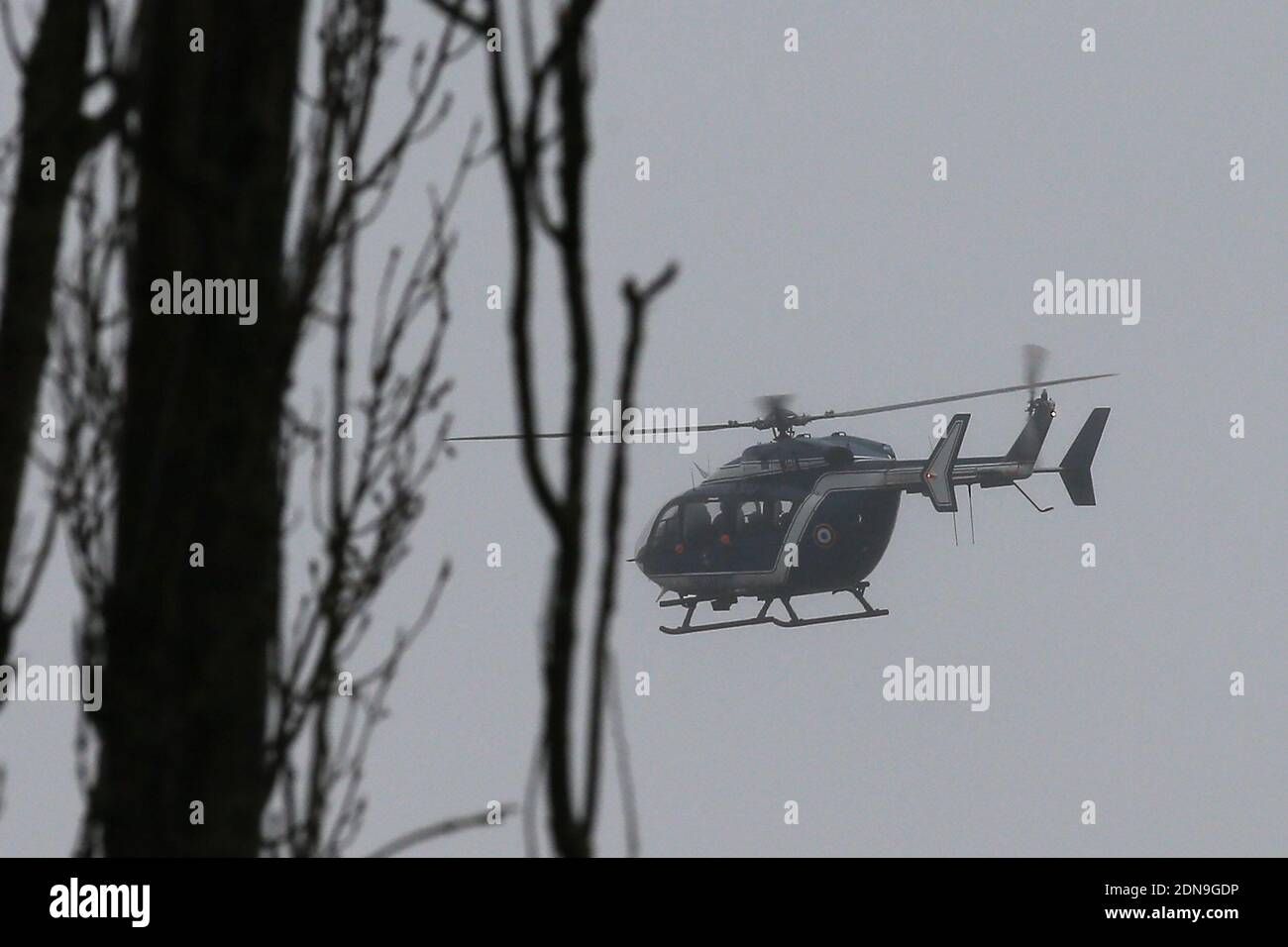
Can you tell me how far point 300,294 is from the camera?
Result: 2871 mm

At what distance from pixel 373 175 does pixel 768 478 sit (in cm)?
1776

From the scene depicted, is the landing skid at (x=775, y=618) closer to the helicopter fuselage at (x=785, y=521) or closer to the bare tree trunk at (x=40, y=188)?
the helicopter fuselage at (x=785, y=521)

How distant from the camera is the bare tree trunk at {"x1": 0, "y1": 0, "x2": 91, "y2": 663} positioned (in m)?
3.35

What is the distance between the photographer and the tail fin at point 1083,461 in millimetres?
22562

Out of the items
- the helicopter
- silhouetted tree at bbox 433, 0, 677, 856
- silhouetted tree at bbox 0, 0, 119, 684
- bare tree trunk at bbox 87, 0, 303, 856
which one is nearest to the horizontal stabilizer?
the helicopter

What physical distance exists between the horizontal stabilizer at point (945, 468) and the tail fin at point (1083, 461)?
10.9 ft

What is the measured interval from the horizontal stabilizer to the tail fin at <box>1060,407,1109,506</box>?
331 centimetres

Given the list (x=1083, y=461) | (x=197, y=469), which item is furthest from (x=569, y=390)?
(x=1083, y=461)

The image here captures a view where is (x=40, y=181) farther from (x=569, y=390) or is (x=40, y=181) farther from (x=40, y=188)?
(x=569, y=390)

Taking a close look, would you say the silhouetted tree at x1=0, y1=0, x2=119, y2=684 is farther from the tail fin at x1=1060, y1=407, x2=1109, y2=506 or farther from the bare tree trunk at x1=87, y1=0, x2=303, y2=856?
the tail fin at x1=1060, y1=407, x2=1109, y2=506

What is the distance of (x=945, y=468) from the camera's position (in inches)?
781

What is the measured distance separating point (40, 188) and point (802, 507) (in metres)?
17.6
